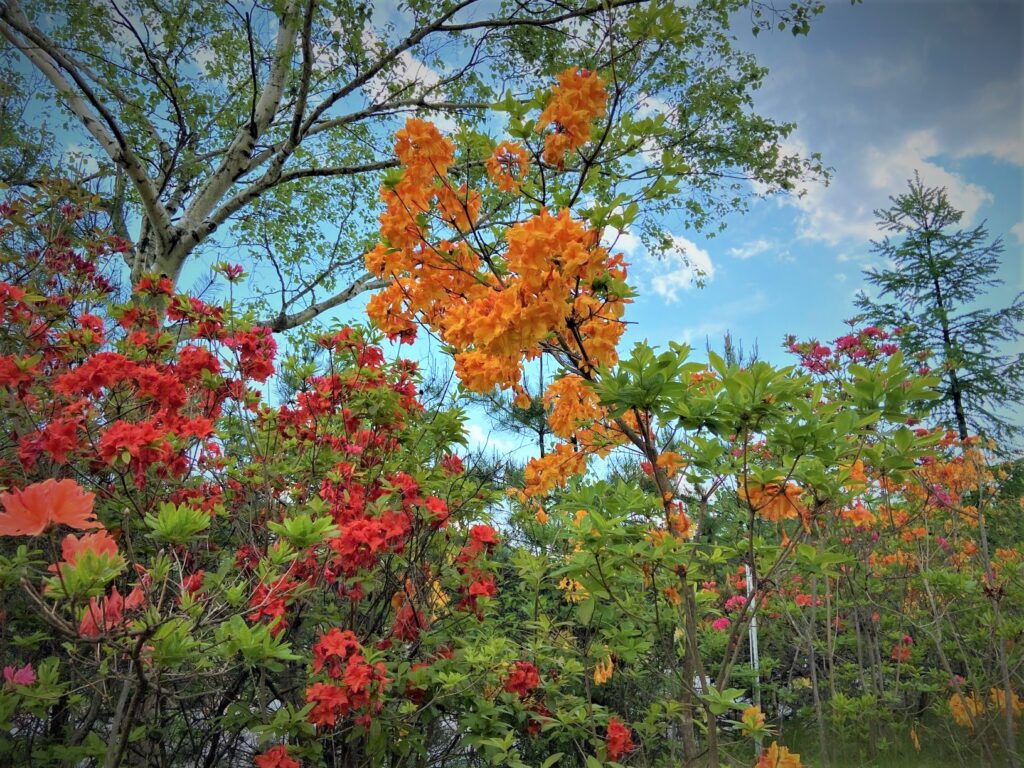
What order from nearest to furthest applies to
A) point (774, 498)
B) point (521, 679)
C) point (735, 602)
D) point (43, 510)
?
1. point (43, 510)
2. point (774, 498)
3. point (521, 679)
4. point (735, 602)

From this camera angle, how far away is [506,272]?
1657 mm

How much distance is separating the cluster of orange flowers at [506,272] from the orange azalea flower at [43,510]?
0.78 metres

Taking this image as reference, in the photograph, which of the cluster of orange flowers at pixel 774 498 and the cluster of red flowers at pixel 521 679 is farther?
the cluster of red flowers at pixel 521 679

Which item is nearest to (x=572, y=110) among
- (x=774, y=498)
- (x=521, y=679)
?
Result: (x=774, y=498)

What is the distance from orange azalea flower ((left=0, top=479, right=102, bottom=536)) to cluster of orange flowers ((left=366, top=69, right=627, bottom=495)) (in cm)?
78

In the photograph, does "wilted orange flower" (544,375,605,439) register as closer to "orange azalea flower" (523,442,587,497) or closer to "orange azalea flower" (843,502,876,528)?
"orange azalea flower" (523,442,587,497)

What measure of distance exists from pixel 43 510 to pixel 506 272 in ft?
3.94

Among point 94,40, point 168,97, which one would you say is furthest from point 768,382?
point 94,40

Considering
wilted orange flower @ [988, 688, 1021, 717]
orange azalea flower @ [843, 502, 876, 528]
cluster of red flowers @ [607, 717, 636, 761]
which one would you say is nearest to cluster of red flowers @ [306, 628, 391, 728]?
cluster of red flowers @ [607, 717, 636, 761]

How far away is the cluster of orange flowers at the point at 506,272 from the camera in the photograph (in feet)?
4.08

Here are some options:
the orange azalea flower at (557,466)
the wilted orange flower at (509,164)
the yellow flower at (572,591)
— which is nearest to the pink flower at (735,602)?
the yellow flower at (572,591)

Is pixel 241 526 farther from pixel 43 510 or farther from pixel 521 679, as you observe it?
pixel 43 510

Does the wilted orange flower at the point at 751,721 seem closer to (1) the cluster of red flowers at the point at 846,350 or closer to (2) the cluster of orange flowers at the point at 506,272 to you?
(2) the cluster of orange flowers at the point at 506,272

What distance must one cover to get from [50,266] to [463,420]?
8.17 ft
